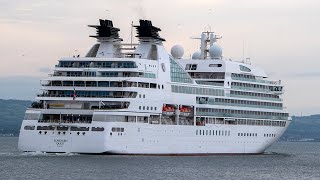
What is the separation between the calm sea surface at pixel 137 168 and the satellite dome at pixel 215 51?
19.2 meters

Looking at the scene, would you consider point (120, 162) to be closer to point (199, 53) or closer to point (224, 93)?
point (224, 93)

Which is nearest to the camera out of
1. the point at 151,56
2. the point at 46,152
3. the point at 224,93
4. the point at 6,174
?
the point at 6,174

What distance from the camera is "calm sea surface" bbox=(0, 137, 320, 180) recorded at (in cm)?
8538

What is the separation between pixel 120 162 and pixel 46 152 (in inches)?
385

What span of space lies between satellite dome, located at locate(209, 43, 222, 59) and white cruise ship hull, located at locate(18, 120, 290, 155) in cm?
1105

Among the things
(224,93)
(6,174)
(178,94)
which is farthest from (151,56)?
(6,174)

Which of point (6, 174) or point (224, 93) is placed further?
point (224, 93)

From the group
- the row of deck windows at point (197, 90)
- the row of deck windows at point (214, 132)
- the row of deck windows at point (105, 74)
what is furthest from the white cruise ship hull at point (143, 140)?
the row of deck windows at point (105, 74)

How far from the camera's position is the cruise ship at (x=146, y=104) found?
99.1m

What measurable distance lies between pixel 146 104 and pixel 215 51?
24.4m

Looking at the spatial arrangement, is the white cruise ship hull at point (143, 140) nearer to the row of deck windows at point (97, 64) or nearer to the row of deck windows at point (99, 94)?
the row of deck windows at point (99, 94)

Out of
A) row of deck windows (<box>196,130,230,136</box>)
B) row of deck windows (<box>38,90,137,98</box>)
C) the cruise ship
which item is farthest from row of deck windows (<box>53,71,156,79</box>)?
row of deck windows (<box>196,130,230,136</box>)

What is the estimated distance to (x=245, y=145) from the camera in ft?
399

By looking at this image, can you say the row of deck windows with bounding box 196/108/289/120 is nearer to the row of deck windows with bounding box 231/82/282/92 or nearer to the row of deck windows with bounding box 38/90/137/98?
the row of deck windows with bounding box 231/82/282/92
